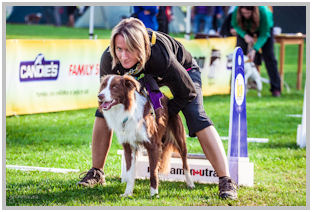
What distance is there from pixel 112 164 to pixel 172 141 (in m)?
1.31

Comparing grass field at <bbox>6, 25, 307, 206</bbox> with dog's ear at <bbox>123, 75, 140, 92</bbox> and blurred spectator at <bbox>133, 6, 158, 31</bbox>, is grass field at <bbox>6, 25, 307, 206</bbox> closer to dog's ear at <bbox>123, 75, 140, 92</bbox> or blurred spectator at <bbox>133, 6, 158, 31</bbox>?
dog's ear at <bbox>123, 75, 140, 92</bbox>

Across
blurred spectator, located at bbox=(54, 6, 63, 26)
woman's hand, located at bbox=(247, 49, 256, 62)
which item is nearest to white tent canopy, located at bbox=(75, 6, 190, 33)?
blurred spectator, located at bbox=(54, 6, 63, 26)

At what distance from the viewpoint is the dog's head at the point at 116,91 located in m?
4.21

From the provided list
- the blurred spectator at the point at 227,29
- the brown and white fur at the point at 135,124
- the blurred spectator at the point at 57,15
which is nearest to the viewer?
the brown and white fur at the point at 135,124

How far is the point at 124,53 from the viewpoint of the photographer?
4195 millimetres

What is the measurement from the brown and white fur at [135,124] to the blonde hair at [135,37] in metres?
0.24

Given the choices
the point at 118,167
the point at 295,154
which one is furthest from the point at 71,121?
the point at 295,154

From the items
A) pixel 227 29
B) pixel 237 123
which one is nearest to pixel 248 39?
pixel 227 29

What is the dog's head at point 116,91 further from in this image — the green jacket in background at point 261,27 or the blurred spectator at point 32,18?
the blurred spectator at point 32,18

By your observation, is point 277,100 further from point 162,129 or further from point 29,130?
point 162,129

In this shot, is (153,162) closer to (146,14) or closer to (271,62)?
(146,14)

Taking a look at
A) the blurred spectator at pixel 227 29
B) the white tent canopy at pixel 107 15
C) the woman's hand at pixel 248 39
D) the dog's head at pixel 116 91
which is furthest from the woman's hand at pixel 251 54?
the white tent canopy at pixel 107 15

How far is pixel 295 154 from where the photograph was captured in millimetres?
6734

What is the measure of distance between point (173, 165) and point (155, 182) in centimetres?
66
